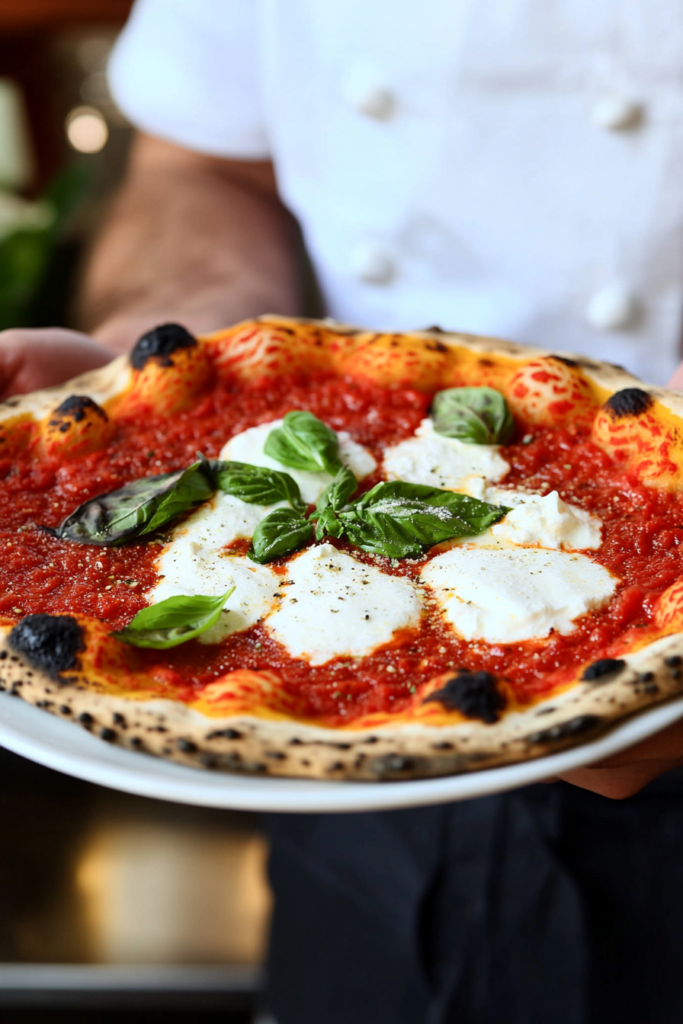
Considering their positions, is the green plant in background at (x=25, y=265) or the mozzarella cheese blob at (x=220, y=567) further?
the green plant in background at (x=25, y=265)

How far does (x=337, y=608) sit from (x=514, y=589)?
0.64 feet

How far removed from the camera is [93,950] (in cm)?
231

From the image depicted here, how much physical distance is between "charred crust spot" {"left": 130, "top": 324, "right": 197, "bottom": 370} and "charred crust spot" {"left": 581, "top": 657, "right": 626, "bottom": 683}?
81cm

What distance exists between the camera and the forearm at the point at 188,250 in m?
2.01

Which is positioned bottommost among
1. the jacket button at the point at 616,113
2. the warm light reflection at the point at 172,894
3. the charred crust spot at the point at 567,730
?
the warm light reflection at the point at 172,894

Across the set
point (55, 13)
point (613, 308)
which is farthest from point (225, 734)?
point (55, 13)

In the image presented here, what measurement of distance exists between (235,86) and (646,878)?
1706 millimetres

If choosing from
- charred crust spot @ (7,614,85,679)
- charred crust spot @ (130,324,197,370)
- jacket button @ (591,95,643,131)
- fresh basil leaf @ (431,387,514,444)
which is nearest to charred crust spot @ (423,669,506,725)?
charred crust spot @ (7,614,85,679)

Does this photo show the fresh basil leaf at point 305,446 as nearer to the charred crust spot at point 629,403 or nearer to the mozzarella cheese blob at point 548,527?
the mozzarella cheese blob at point 548,527

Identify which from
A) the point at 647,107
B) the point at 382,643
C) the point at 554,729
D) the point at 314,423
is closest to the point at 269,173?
the point at 647,107

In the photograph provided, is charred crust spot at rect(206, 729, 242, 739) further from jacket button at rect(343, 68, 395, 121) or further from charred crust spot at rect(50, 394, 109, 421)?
jacket button at rect(343, 68, 395, 121)

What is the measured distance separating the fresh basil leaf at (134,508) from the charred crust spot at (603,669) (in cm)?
55

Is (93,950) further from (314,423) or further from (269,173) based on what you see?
(269,173)

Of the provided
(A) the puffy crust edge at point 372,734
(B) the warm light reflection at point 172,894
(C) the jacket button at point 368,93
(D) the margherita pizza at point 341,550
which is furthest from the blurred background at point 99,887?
(A) the puffy crust edge at point 372,734
